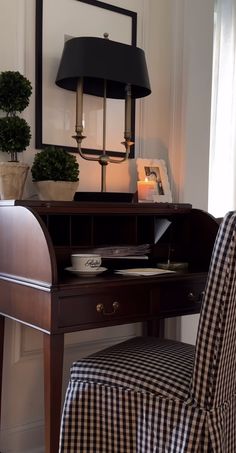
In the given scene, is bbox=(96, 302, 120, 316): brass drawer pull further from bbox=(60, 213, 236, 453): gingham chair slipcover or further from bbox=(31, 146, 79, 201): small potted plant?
bbox=(31, 146, 79, 201): small potted plant

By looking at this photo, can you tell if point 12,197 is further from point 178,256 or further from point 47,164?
point 178,256

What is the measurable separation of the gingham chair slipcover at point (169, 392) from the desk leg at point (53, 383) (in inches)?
1.3

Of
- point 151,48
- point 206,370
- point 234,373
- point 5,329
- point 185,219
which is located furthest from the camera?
point 151,48

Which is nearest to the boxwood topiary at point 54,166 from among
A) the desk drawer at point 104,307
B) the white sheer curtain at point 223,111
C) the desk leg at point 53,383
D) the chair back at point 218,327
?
the desk drawer at point 104,307

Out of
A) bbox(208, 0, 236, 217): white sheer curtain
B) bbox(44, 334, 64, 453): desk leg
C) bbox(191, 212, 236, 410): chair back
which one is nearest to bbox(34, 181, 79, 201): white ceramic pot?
bbox(44, 334, 64, 453): desk leg

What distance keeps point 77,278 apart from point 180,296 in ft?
1.17

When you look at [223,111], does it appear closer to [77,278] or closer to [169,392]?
[77,278]

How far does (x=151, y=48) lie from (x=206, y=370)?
4.90 ft

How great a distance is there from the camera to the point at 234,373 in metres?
1.19

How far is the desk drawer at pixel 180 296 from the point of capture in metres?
1.50

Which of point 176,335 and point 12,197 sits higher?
point 12,197

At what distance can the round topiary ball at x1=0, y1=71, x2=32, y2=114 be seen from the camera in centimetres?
156

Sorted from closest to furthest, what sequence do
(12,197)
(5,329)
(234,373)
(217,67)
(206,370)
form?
(206,370)
(234,373)
(12,197)
(5,329)
(217,67)

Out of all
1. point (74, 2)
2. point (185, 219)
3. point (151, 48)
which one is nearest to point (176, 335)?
point (185, 219)
